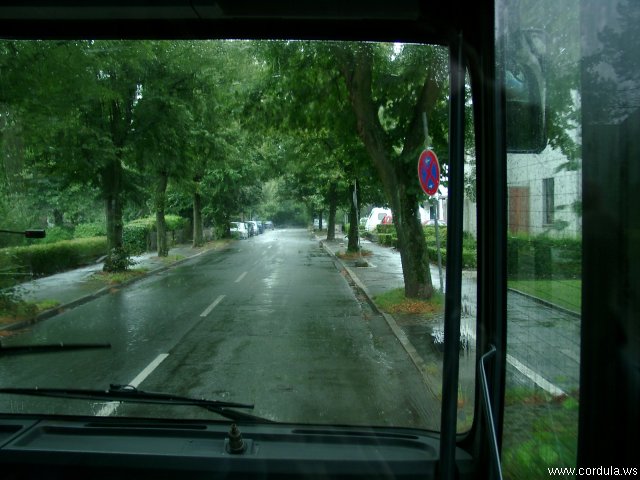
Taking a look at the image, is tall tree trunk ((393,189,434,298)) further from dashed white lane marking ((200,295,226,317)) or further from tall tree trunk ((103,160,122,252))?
tall tree trunk ((103,160,122,252))

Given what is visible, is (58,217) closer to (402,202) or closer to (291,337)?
(291,337)

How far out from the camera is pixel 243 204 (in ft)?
144

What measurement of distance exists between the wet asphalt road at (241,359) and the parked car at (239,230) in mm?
38544

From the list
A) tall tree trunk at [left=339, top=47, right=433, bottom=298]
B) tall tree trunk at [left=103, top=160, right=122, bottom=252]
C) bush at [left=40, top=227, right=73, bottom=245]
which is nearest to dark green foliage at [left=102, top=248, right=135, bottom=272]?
tall tree trunk at [left=103, top=160, right=122, bottom=252]

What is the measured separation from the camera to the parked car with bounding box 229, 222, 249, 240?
51541 millimetres

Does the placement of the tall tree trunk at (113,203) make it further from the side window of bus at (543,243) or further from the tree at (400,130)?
the side window of bus at (543,243)

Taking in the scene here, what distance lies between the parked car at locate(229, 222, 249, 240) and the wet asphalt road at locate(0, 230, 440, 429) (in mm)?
38544

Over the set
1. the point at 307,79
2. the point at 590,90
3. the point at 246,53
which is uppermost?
the point at 307,79

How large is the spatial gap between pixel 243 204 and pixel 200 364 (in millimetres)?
37691

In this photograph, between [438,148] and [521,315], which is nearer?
[521,315]

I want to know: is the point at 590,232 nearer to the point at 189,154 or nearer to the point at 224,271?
the point at 189,154

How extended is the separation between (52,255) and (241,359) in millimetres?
8101

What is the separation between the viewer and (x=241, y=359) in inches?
269

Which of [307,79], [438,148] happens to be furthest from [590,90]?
[438,148]
